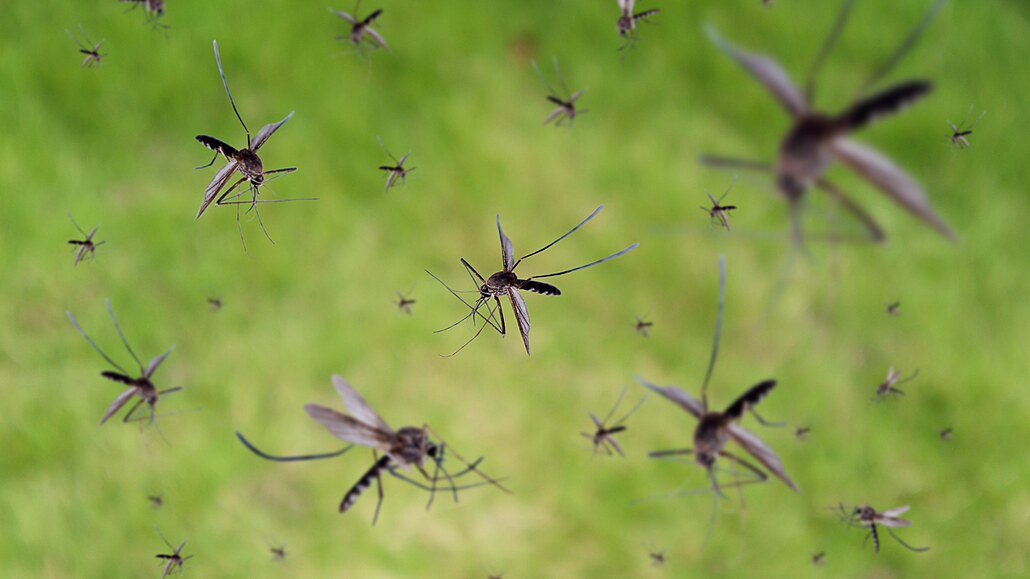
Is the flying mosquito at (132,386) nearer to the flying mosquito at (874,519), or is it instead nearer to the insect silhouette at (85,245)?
the insect silhouette at (85,245)

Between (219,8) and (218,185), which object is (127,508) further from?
(219,8)

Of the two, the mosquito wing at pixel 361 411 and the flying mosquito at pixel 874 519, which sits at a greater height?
the flying mosquito at pixel 874 519

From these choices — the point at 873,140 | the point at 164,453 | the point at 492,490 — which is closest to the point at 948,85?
the point at 873,140

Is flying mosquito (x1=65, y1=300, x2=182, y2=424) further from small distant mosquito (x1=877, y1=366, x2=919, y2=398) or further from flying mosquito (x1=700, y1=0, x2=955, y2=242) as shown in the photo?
small distant mosquito (x1=877, y1=366, x2=919, y2=398)

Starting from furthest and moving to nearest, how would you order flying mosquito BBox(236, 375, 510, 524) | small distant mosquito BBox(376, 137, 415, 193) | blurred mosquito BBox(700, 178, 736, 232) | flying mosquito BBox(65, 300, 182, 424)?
small distant mosquito BBox(376, 137, 415, 193), blurred mosquito BBox(700, 178, 736, 232), flying mosquito BBox(65, 300, 182, 424), flying mosquito BBox(236, 375, 510, 524)

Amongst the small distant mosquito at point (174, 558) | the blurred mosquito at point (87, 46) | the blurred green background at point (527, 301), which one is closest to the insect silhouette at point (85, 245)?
the blurred green background at point (527, 301)

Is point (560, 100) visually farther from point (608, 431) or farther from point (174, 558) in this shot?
point (174, 558)

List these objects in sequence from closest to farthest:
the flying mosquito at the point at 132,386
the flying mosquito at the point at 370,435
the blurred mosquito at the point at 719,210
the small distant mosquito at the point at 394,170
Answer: the flying mosquito at the point at 370,435
the flying mosquito at the point at 132,386
the blurred mosquito at the point at 719,210
the small distant mosquito at the point at 394,170

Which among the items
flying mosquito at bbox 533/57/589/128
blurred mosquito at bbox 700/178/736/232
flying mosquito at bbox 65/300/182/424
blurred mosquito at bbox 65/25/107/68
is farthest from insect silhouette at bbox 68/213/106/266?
blurred mosquito at bbox 700/178/736/232
